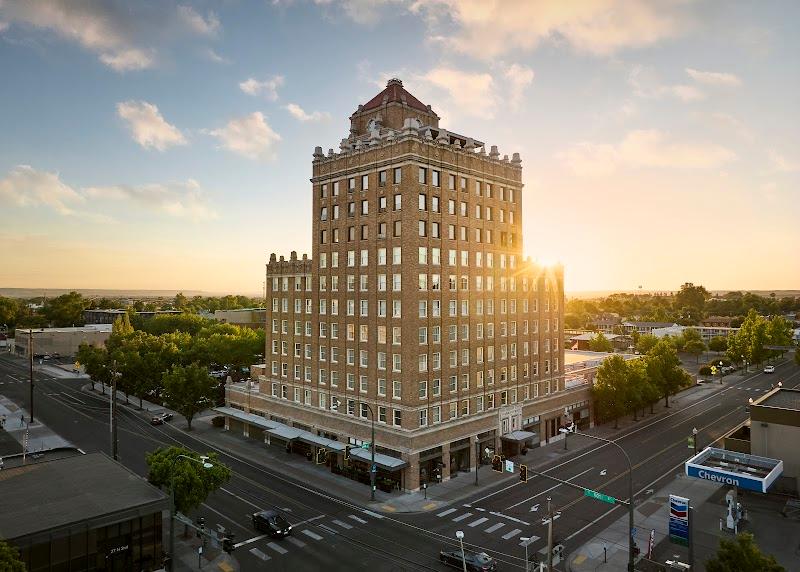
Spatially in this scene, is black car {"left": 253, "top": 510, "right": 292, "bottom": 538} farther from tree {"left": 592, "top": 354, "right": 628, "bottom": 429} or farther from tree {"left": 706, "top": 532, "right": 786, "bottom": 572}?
tree {"left": 592, "top": 354, "right": 628, "bottom": 429}

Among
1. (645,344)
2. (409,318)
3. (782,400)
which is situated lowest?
(645,344)

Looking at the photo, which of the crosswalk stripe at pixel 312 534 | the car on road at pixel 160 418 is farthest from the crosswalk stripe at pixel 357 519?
the car on road at pixel 160 418

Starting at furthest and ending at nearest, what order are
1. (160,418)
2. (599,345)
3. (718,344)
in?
1. (718,344)
2. (599,345)
3. (160,418)

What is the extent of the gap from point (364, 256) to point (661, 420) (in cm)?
5731

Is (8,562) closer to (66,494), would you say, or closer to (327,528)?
(66,494)

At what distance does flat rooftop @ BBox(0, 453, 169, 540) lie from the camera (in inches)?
1238

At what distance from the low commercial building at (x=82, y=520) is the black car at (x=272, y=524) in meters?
8.05

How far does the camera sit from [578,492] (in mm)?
51062

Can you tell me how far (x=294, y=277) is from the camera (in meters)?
69.1

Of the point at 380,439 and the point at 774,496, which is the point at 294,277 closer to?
the point at 380,439

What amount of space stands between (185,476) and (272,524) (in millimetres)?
8115

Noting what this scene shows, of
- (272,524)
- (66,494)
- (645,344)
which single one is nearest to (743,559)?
(272,524)

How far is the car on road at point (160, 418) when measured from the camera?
77.9 m

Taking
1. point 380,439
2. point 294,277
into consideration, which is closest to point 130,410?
point 294,277
